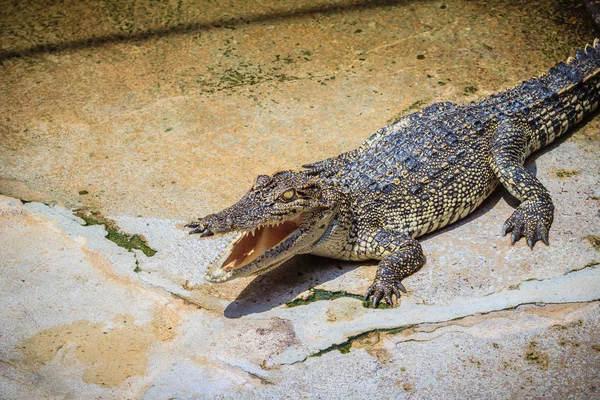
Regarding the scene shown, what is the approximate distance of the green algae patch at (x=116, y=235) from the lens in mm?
4676

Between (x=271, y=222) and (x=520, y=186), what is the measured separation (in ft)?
6.01

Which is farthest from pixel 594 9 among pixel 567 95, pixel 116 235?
pixel 116 235

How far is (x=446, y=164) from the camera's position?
486 cm

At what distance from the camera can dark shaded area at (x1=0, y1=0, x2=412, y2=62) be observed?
691 centimetres

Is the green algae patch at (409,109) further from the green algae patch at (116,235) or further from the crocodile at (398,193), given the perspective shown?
the green algae patch at (116,235)

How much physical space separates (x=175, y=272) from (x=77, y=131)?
6.68 ft

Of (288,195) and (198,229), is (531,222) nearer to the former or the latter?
(288,195)

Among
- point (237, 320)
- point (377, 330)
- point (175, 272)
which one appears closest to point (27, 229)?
point (175, 272)

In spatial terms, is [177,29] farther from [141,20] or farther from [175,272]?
[175,272]

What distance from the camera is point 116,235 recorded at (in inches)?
188

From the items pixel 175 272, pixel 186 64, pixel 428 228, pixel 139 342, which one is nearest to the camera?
pixel 139 342

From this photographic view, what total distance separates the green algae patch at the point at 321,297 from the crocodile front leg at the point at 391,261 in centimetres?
5

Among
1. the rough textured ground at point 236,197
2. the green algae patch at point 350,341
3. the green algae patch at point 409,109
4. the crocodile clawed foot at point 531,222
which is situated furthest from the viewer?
the green algae patch at point 409,109

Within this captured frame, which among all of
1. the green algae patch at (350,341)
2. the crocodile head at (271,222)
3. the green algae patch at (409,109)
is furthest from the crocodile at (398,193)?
the green algae patch at (409,109)
